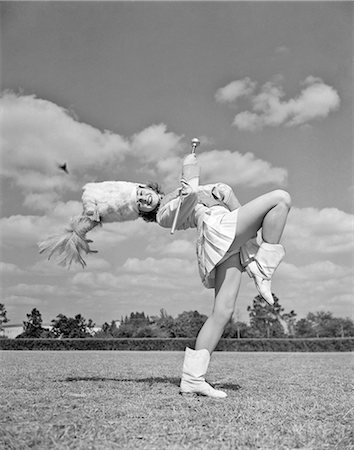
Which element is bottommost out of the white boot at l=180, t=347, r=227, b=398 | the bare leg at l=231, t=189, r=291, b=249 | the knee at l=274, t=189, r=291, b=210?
the white boot at l=180, t=347, r=227, b=398

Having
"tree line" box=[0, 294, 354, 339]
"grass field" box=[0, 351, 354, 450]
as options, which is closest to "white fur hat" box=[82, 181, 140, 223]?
"grass field" box=[0, 351, 354, 450]

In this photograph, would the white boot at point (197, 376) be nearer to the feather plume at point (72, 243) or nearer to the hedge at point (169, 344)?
the feather plume at point (72, 243)

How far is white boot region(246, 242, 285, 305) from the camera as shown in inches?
142

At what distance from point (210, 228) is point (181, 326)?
137 ft

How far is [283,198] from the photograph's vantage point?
363 centimetres

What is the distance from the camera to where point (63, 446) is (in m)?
2.05

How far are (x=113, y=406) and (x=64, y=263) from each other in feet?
5.11

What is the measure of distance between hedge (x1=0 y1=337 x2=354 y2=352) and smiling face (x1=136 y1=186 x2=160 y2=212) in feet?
68.0

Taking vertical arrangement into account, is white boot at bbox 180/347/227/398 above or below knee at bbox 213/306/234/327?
below

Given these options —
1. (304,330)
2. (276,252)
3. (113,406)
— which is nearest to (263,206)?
(276,252)

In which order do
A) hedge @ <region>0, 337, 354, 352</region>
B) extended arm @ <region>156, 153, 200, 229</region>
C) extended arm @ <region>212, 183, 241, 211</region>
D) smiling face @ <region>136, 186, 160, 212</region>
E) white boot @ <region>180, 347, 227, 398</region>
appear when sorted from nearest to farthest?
white boot @ <region>180, 347, 227, 398</region>, extended arm @ <region>156, 153, 200, 229</region>, extended arm @ <region>212, 183, 241, 211</region>, smiling face @ <region>136, 186, 160, 212</region>, hedge @ <region>0, 337, 354, 352</region>

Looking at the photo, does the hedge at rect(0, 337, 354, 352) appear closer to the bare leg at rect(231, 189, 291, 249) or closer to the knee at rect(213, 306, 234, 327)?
the knee at rect(213, 306, 234, 327)

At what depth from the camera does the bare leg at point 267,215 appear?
3611 mm

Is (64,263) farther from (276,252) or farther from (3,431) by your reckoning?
(3,431)
